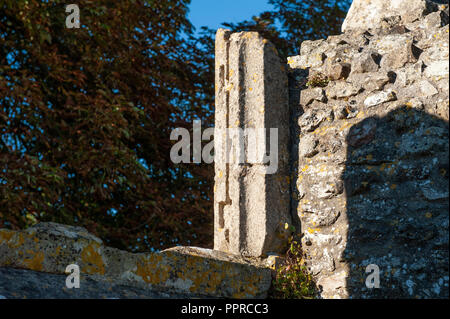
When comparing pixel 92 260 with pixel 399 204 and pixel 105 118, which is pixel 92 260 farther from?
pixel 105 118

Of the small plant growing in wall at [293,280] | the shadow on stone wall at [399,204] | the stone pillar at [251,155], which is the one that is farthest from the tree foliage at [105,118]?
the shadow on stone wall at [399,204]

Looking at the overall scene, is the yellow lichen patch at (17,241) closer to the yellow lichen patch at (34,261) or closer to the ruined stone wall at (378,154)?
the yellow lichen patch at (34,261)

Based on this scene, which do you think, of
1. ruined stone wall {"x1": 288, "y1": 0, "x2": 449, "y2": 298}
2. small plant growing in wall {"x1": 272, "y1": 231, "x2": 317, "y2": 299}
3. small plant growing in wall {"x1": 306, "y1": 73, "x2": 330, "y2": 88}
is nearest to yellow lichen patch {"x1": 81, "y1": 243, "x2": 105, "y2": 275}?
small plant growing in wall {"x1": 272, "y1": 231, "x2": 317, "y2": 299}

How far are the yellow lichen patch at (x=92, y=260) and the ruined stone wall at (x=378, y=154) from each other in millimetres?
1249

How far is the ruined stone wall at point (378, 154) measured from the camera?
8.87 ft

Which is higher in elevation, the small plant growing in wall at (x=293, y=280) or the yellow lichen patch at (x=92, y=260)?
the yellow lichen patch at (x=92, y=260)

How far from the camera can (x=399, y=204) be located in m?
2.79

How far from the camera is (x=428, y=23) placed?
307cm

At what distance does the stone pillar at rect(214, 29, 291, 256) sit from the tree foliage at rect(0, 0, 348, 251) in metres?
2.71

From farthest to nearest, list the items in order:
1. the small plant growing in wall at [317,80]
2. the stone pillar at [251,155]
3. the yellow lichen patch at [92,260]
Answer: the small plant growing in wall at [317,80]
the stone pillar at [251,155]
the yellow lichen patch at [92,260]

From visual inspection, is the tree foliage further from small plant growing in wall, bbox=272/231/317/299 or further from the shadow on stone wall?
the shadow on stone wall

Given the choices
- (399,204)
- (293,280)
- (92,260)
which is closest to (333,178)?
(399,204)

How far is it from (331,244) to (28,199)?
3648mm

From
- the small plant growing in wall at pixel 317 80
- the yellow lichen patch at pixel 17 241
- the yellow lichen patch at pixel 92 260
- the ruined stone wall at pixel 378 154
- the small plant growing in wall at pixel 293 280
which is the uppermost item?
the small plant growing in wall at pixel 317 80
